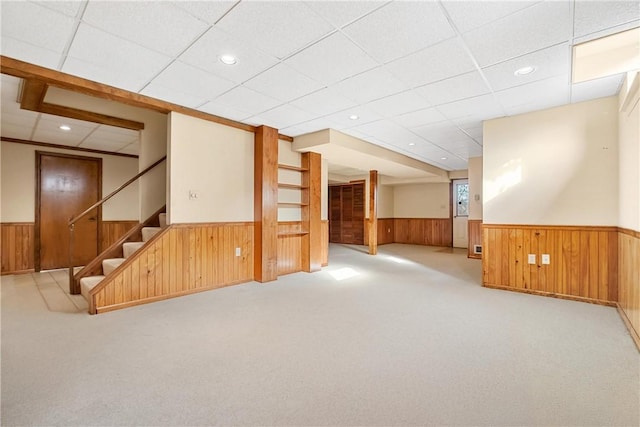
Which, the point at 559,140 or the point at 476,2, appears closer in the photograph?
the point at 476,2

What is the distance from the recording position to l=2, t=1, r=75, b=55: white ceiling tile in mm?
1980

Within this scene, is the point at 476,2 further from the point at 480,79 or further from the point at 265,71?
the point at 265,71

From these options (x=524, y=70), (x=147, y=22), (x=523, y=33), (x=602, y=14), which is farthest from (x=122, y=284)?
(x=602, y=14)

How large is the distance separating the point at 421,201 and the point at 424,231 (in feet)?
3.37

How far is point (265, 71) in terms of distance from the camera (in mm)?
2838

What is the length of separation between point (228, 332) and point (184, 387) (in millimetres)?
839

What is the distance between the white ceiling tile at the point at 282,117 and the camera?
3885 millimetres

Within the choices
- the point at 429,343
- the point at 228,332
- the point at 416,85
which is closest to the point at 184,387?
the point at 228,332

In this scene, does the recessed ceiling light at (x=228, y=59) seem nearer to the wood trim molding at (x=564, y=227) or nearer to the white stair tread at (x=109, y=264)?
the white stair tread at (x=109, y=264)

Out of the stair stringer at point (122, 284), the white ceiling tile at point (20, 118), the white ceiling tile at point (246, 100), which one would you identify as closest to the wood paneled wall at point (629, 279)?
the white ceiling tile at point (246, 100)

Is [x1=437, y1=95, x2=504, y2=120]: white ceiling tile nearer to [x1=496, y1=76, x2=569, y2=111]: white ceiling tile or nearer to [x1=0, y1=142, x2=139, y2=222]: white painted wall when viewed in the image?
[x1=496, y1=76, x2=569, y2=111]: white ceiling tile

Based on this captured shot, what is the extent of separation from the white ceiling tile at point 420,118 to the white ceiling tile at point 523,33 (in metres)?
1.37

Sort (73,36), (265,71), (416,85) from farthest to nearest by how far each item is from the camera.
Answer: (416,85) < (265,71) < (73,36)

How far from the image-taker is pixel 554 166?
3756 millimetres
